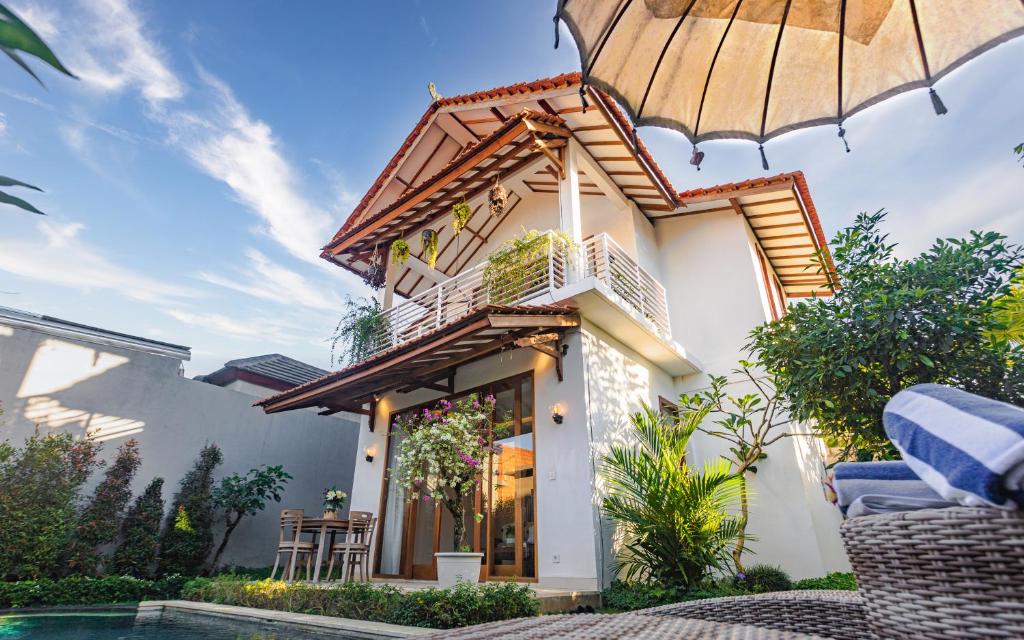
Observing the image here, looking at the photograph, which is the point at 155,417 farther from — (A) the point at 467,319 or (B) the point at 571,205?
(B) the point at 571,205

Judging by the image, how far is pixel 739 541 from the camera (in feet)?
21.1

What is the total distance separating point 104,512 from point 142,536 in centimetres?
70

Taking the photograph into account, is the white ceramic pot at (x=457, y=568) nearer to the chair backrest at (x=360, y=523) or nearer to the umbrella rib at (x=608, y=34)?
the chair backrest at (x=360, y=523)

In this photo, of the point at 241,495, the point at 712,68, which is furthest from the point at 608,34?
the point at 241,495

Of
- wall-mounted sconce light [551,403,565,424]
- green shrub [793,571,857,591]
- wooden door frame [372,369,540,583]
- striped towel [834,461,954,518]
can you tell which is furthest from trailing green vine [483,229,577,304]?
striped towel [834,461,954,518]

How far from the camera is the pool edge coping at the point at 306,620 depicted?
421cm

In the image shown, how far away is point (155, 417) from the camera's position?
9.55 m

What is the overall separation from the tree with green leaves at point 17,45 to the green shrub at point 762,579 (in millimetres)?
7161

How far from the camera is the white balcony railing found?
7223 mm

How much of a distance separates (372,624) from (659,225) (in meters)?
8.75

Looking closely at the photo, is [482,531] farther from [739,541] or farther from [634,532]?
[739,541]

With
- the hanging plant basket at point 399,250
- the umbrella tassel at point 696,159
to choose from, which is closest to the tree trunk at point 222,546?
the hanging plant basket at point 399,250

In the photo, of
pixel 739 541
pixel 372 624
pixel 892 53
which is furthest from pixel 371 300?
pixel 892 53

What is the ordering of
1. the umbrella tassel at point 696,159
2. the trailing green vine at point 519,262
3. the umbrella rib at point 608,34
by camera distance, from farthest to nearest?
the trailing green vine at point 519,262 < the umbrella tassel at point 696,159 < the umbrella rib at point 608,34
